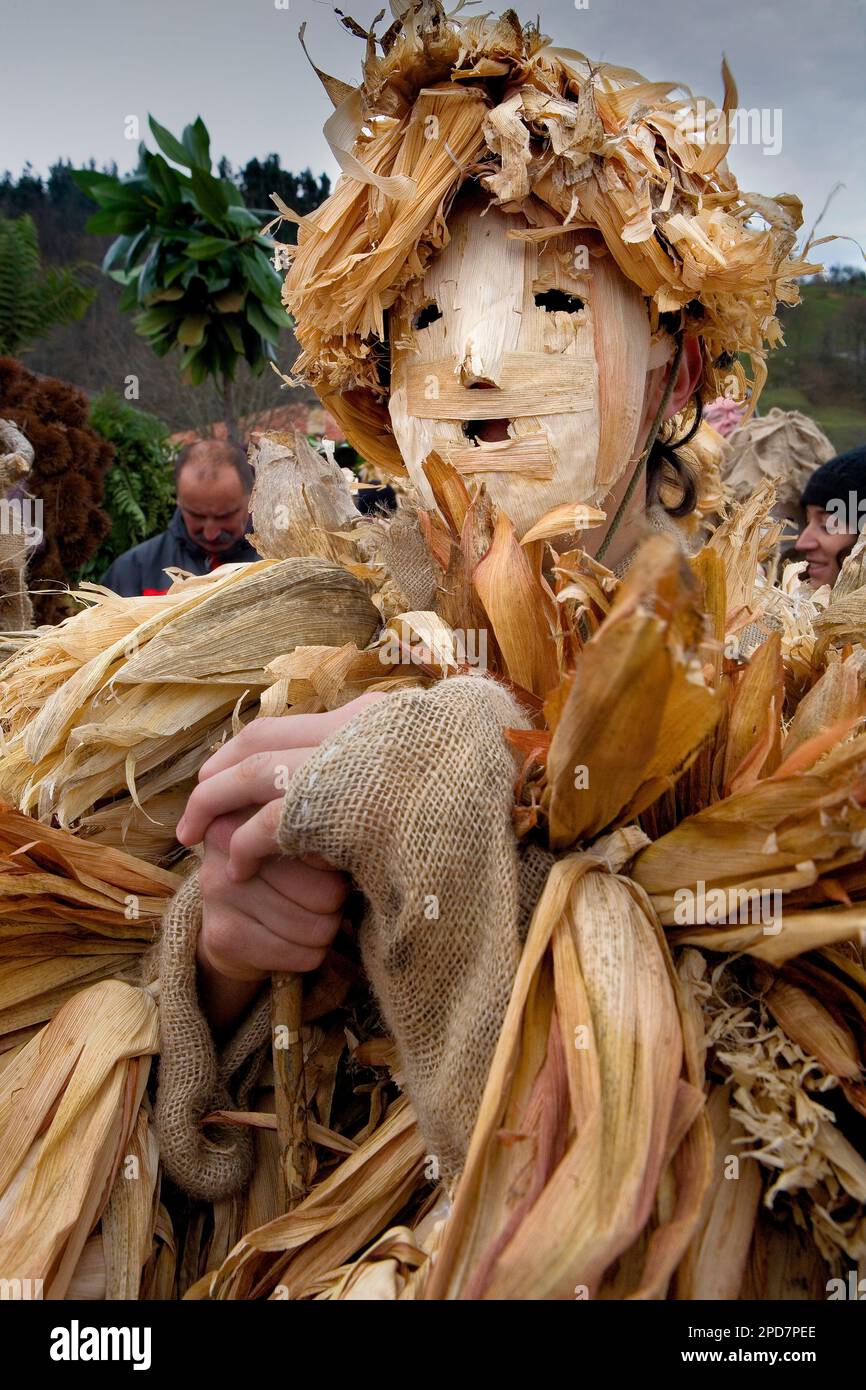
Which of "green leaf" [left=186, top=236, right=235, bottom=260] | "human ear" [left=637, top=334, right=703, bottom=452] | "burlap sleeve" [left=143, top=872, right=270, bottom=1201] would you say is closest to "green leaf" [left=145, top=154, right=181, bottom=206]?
"green leaf" [left=186, top=236, right=235, bottom=260]

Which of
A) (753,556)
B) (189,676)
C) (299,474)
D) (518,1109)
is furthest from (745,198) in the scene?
(518,1109)

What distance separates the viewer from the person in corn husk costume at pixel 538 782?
2.68 ft

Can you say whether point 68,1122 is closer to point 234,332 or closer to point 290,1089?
point 290,1089

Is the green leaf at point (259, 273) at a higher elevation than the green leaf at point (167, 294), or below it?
higher

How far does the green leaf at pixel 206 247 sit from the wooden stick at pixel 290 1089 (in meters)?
6.39

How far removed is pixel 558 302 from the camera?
1.31 meters

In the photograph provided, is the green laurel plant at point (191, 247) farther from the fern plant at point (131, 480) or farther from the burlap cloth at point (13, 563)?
the burlap cloth at point (13, 563)

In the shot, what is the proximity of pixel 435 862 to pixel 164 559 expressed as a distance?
11.5 ft

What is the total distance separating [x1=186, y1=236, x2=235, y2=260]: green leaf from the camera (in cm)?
655

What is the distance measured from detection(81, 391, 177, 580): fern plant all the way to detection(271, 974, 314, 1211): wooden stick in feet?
23.1

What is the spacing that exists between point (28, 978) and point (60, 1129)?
196mm

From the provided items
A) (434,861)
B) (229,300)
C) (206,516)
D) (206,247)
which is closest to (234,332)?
(229,300)

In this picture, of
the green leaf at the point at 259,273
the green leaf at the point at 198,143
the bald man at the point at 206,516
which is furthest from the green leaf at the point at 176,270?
the bald man at the point at 206,516

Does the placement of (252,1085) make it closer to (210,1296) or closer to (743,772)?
(210,1296)
